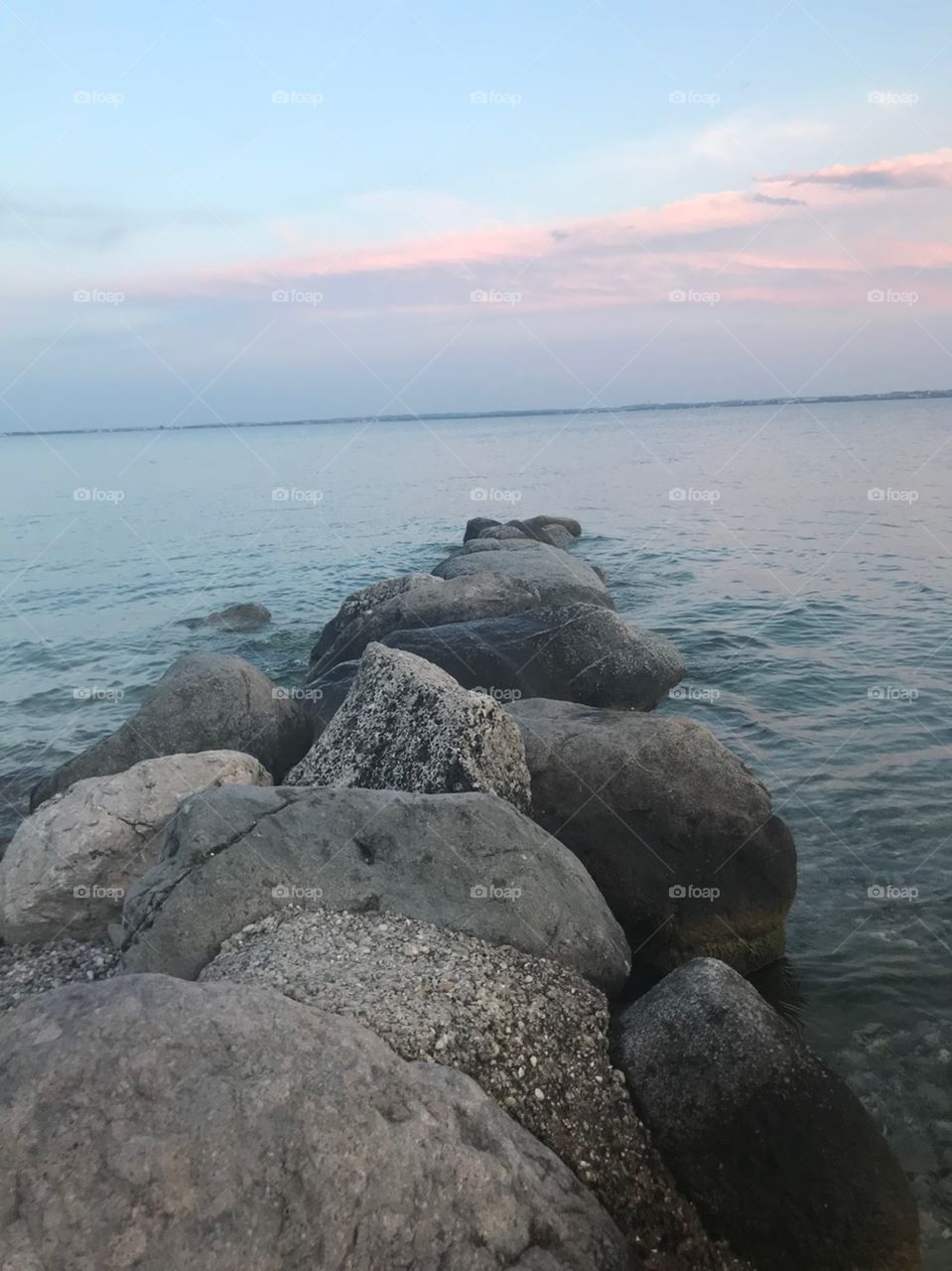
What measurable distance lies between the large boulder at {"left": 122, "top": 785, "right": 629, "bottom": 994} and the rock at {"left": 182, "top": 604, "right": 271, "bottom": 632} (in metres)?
16.4

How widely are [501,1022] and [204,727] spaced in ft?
25.0

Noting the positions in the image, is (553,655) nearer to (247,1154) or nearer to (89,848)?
(89,848)

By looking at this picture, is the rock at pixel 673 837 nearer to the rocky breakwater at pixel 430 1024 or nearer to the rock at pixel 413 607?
the rocky breakwater at pixel 430 1024

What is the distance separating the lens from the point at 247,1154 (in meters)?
4.30

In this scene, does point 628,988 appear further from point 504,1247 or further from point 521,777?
point 504,1247

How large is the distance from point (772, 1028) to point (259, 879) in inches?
159

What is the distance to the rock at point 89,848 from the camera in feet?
28.5

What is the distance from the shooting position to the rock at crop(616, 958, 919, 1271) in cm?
525

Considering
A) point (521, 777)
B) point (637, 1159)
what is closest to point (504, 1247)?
point (637, 1159)

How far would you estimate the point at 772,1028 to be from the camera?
6.03 metres

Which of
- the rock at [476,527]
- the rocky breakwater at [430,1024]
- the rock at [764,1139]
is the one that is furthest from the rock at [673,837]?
the rock at [476,527]

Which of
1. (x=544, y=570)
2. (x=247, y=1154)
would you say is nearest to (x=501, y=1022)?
(x=247, y=1154)

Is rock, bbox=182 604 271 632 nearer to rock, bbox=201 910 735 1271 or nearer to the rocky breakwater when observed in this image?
the rocky breakwater

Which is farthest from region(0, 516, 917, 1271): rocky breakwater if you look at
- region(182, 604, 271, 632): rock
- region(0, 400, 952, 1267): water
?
region(182, 604, 271, 632): rock
